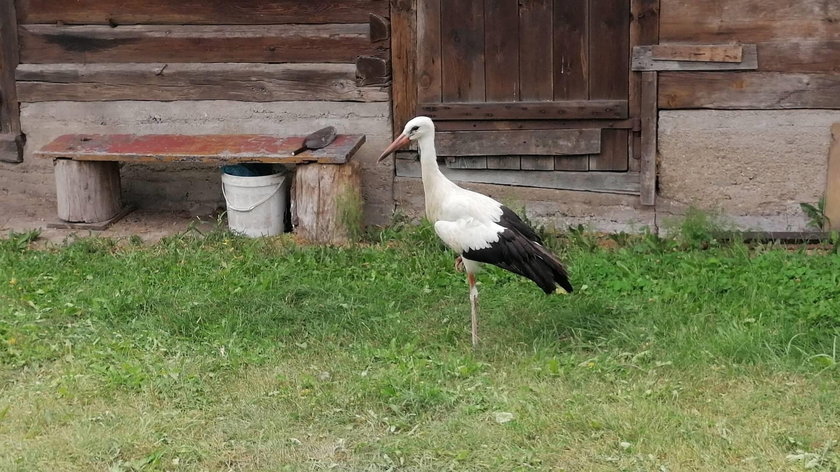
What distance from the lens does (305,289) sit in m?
7.50

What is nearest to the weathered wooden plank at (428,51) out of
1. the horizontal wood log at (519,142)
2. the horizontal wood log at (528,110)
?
the horizontal wood log at (528,110)

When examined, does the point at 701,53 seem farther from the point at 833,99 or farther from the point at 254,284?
the point at 254,284

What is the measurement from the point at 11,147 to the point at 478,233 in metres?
5.23

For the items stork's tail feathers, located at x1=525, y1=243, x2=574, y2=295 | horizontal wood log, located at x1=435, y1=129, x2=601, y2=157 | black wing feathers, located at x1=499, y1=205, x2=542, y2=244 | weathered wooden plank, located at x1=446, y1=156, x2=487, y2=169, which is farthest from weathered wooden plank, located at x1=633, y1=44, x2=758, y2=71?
stork's tail feathers, located at x1=525, y1=243, x2=574, y2=295

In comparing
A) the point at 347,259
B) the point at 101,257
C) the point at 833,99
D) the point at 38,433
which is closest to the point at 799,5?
the point at 833,99

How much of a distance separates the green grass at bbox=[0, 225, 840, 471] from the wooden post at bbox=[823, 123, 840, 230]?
21.1 inches

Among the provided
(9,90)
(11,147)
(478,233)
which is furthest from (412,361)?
(9,90)

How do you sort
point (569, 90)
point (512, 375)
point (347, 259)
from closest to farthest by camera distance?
point (512, 375)
point (347, 259)
point (569, 90)

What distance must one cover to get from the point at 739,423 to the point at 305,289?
3160 millimetres

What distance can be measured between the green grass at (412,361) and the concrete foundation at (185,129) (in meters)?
1.20

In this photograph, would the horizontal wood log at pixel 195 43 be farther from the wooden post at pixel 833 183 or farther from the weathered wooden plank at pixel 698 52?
the wooden post at pixel 833 183

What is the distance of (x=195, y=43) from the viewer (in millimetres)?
9398

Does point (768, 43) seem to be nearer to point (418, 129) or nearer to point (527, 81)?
point (527, 81)

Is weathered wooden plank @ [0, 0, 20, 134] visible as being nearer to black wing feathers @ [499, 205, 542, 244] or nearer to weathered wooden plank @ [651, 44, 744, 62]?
black wing feathers @ [499, 205, 542, 244]
